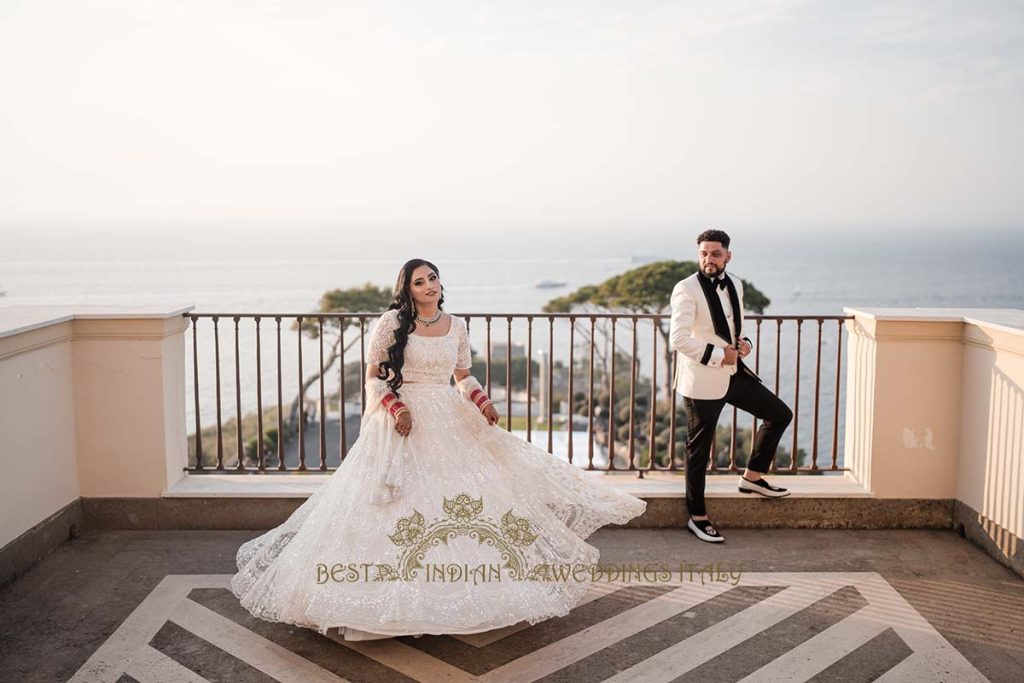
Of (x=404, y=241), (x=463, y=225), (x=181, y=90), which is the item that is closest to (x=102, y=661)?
(x=181, y=90)

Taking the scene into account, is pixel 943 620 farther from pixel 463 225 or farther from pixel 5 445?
pixel 463 225

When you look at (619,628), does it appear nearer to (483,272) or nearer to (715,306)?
(715,306)

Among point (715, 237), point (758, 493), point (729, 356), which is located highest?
point (715, 237)

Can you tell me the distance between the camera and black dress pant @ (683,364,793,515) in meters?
4.83

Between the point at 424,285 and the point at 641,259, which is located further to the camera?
the point at 641,259

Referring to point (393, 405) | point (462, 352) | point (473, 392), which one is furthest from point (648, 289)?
point (393, 405)

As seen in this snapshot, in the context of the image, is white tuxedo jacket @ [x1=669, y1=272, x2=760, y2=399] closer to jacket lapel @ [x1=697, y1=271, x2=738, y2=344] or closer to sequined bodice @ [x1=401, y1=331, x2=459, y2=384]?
jacket lapel @ [x1=697, y1=271, x2=738, y2=344]

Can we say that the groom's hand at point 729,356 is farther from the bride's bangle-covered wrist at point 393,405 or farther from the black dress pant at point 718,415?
the bride's bangle-covered wrist at point 393,405

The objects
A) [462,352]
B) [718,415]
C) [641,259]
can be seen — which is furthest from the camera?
[641,259]

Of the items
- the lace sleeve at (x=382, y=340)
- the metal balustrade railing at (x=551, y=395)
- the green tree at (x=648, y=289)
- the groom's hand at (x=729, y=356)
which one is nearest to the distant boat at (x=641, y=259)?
the metal balustrade railing at (x=551, y=395)

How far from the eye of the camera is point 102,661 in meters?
3.52

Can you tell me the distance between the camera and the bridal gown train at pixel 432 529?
3467 millimetres

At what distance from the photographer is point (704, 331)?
4754 mm

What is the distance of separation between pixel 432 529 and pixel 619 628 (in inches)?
34.8
